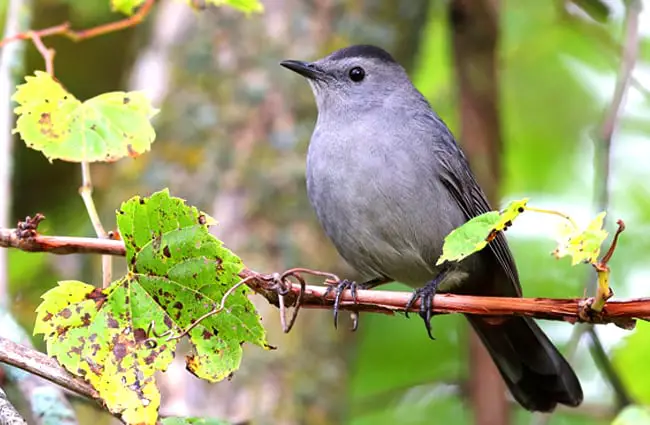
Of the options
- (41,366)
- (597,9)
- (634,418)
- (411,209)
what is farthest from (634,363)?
(41,366)

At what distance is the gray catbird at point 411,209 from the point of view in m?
3.36

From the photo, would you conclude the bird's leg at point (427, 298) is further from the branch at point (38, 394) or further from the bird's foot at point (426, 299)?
the branch at point (38, 394)

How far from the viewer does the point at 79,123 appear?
233cm

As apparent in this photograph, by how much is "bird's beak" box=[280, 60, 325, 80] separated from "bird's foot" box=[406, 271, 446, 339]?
3.64 ft

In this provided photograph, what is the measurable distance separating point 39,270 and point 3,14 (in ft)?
4.77

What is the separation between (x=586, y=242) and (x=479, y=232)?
0.72ft

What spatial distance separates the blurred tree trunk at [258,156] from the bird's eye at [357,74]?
0.51 m

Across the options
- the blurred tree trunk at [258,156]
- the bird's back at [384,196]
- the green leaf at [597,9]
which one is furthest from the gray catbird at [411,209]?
the green leaf at [597,9]

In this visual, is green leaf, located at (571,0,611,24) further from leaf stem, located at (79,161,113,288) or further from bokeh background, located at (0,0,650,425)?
leaf stem, located at (79,161,113,288)

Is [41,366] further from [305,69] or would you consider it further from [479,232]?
[305,69]

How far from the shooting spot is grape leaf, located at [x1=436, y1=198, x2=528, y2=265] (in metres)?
1.87

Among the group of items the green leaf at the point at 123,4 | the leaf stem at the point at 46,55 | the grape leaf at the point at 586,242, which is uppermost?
the green leaf at the point at 123,4

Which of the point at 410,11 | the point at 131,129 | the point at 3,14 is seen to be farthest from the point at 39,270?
the point at 131,129

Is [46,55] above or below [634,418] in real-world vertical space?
above
